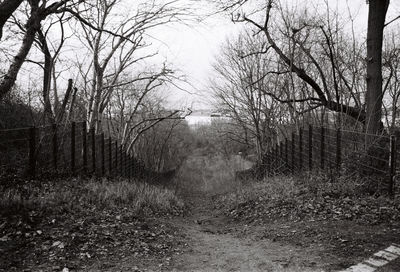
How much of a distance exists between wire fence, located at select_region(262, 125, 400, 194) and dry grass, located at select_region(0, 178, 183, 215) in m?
4.71

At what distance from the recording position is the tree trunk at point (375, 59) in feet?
31.8

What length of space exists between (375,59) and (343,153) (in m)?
2.72

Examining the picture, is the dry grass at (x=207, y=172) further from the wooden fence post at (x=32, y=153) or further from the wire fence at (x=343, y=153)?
the wooden fence post at (x=32, y=153)

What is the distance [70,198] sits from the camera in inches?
271

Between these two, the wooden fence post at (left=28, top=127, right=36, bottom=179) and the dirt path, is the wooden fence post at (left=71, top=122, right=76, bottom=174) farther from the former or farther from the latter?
the dirt path

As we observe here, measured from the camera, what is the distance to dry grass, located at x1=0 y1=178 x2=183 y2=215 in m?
5.85

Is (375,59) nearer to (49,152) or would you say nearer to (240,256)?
(240,256)

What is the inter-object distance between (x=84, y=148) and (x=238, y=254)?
291 inches

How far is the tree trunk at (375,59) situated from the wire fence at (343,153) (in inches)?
25.4

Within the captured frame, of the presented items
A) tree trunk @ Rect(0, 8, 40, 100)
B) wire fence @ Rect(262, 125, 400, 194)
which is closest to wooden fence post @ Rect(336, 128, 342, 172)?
wire fence @ Rect(262, 125, 400, 194)

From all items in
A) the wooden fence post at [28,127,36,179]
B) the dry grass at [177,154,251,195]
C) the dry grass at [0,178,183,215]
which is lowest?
the dry grass at [177,154,251,195]

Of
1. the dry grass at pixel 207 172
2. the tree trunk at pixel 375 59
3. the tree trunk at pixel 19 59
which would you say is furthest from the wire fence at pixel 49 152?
the dry grass at pixel 207 172

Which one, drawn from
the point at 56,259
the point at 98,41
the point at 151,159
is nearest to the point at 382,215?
the point at 56,259

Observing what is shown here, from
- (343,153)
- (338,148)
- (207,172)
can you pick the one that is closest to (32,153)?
(338,148)
